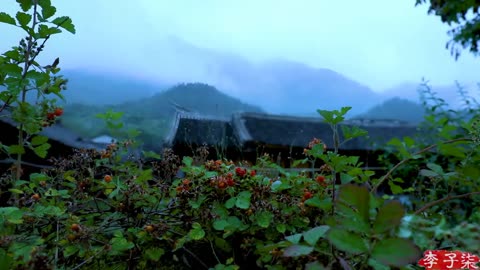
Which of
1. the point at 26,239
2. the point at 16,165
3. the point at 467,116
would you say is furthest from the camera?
the point at 467,116

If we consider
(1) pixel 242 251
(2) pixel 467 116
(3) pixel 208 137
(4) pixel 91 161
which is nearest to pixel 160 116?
(3) pixel 208 137

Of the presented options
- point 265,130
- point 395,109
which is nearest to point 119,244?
point 395,109

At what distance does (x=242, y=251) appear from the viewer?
0.94 m

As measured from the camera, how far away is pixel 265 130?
5723 millimetres

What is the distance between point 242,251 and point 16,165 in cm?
52

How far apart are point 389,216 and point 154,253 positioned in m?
0.50

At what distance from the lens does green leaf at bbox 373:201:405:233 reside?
49 cm

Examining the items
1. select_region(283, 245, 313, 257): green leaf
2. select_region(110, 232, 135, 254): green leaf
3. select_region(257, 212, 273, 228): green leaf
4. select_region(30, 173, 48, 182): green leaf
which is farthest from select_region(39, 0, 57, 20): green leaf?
select_region(283, 245, 313, 257): green leaf

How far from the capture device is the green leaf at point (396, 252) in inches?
18.4

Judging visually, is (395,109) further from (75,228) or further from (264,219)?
(75,228)

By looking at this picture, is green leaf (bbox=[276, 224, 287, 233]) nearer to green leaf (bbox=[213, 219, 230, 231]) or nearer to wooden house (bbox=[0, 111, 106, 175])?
green leaf (bbox=[213, 219, 230, 231])

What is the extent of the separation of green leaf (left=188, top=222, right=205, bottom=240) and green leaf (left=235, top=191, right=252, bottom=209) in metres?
0.08

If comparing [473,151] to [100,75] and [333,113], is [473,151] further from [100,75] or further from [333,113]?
[100,75]

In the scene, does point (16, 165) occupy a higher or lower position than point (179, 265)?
higher
